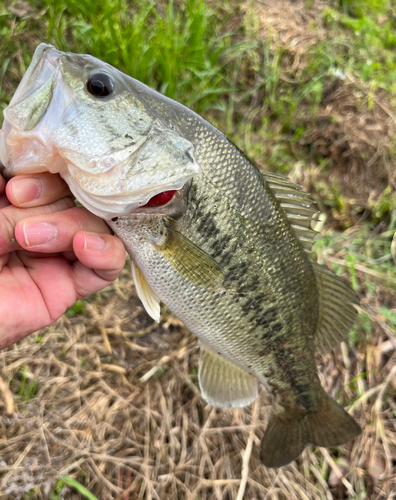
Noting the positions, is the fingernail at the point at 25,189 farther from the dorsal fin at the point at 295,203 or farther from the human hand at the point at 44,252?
the dorsal fin at the point at 295,203

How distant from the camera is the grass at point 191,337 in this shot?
6.04 ft

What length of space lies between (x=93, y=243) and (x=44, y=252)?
20 cm

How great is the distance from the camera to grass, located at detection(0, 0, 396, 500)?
1841mm

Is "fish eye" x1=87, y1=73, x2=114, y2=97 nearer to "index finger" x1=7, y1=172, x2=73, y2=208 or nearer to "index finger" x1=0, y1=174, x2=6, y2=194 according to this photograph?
"index finger" x1=7, y1=172, x2=73, y2=208

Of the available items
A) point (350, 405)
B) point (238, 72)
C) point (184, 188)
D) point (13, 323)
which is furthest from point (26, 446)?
point (238, 72)

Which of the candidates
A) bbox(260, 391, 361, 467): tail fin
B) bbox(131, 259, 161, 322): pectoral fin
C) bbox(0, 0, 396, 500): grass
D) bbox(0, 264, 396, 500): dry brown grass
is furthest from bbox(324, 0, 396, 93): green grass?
bbox(131, 259, 161, 322): pectoral fin

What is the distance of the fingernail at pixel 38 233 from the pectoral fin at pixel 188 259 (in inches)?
14.8

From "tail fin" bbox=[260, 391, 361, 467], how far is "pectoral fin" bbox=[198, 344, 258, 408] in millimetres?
231

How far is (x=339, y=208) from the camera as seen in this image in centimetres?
293

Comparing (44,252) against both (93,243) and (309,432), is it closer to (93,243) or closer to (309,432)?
(93,243)

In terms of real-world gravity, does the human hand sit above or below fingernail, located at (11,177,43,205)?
below

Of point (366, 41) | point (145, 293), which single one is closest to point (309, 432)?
point (145, 293)

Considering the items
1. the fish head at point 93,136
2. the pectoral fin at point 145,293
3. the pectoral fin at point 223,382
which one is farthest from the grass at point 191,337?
the fish head at point 93,136

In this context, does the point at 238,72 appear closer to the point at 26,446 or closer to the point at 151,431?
the point at 151,431
